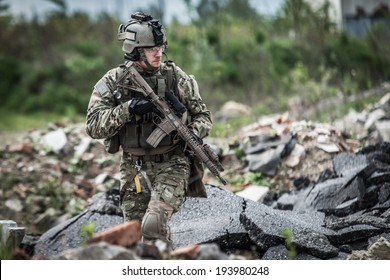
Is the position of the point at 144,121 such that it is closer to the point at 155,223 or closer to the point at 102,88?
the point at 102,88

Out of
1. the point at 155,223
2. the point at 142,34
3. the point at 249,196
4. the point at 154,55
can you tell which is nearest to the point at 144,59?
the point at 154,55

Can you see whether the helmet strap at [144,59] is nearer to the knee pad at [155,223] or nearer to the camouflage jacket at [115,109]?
the camouflage jacket at [115,109]

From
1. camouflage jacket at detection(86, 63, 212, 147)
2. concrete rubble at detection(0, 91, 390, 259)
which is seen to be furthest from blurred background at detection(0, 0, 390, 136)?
camouflage jacket at detection(86, 63, 212, 147)

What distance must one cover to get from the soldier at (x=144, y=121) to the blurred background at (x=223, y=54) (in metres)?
7.04

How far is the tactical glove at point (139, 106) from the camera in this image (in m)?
6.70

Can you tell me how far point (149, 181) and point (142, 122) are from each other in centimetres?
47

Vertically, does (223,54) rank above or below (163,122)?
above

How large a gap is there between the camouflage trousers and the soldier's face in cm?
76

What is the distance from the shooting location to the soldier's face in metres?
6.97

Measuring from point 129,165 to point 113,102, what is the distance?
1.75 feet

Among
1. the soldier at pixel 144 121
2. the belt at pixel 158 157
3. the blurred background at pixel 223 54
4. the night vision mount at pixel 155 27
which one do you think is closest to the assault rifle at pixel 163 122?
the soldier at pixel 144 121

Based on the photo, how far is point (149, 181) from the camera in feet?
23.0

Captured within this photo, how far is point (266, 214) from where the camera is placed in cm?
778
